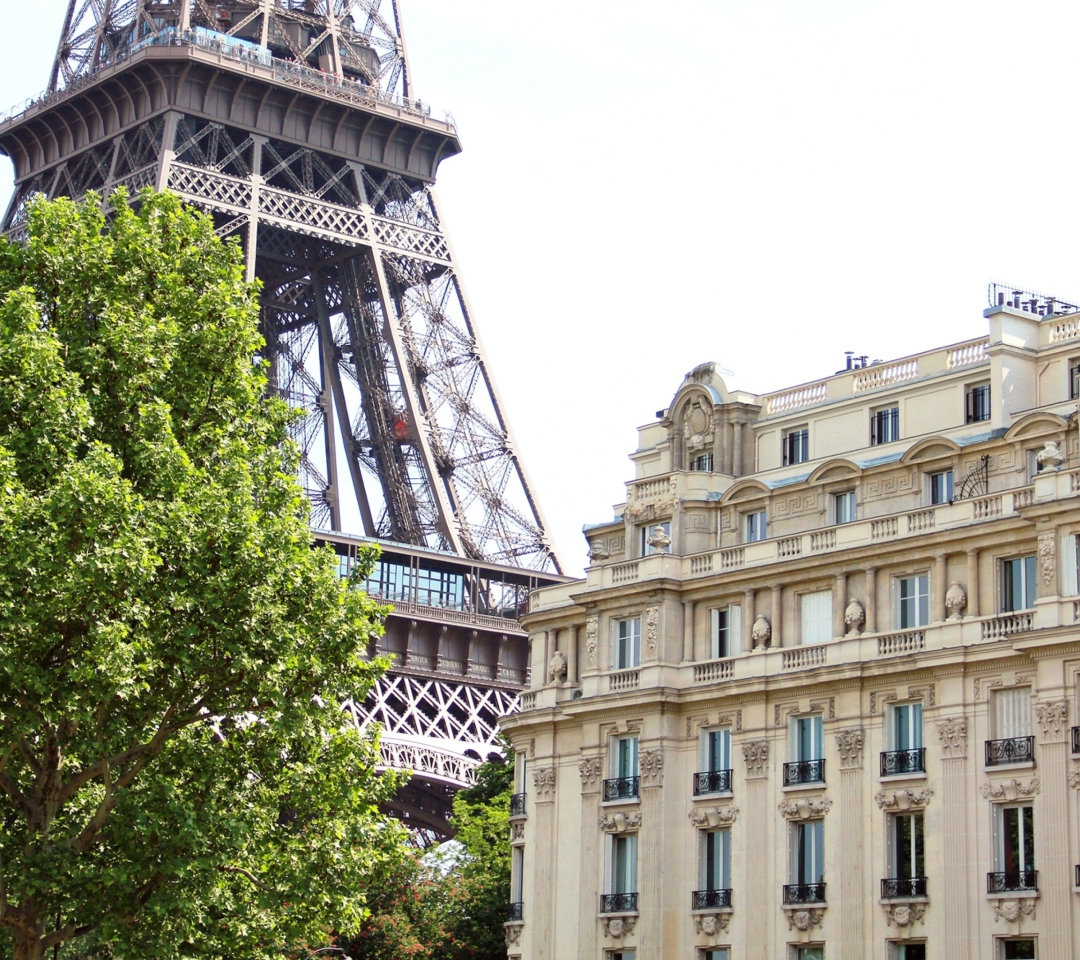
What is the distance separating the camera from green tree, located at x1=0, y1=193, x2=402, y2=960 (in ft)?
128

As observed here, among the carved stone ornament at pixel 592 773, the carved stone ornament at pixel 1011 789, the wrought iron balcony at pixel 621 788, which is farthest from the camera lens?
the carved stone ornament at pixel 592 773

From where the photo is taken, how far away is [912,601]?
59031 millimetres

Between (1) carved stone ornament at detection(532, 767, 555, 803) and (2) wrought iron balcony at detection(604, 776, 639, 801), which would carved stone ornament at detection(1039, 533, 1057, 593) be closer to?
(2) wrought iron balcony at detection(604, 776, 639, 801)

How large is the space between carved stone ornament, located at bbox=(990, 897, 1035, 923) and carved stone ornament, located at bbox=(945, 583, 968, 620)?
7440mm

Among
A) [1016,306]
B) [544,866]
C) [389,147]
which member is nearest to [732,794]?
[544,866]

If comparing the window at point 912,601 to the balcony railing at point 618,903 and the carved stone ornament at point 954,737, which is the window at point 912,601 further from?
the balcony railing at point 618,903

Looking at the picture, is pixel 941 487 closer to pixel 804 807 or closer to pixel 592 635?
pixel 804 807

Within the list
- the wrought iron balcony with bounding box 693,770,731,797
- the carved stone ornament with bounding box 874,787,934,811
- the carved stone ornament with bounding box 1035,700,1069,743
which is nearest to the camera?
the carved stone ornament with bounding box 1035,700,1069,743

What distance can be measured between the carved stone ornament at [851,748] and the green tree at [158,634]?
17825 mm

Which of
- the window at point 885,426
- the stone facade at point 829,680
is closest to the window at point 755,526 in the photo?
the stone facade at point 829,680

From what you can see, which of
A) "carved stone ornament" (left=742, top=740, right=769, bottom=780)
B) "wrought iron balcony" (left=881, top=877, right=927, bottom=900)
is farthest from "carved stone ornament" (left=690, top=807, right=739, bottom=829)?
"wrought iron balcony" (left=881, top=877, right=927, bottom=900)

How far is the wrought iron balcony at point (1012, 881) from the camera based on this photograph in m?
53.5

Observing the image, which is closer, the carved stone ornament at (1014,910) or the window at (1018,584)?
the carved stone ornament at (1014,910)

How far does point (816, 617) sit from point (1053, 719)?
910cm
